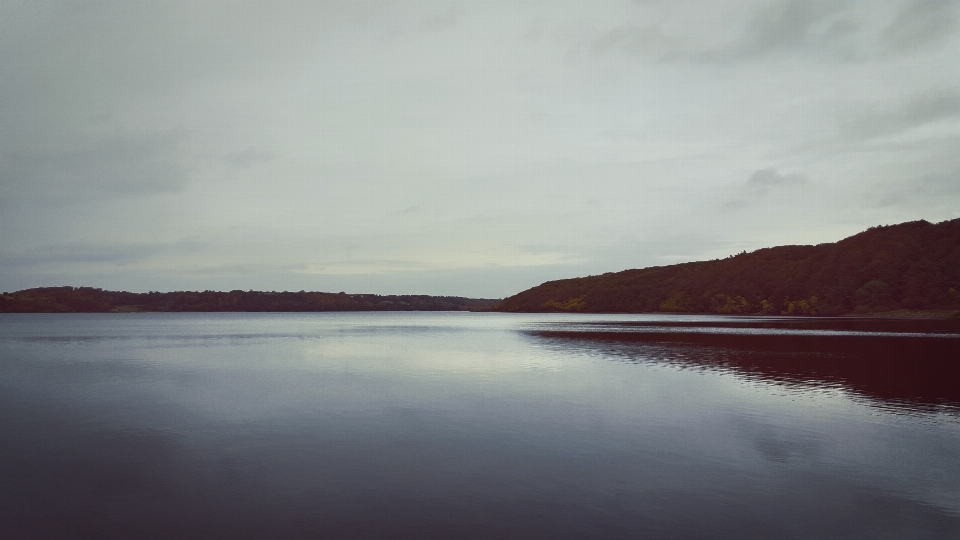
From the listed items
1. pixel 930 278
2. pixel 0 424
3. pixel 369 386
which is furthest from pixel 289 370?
pixel 930 278

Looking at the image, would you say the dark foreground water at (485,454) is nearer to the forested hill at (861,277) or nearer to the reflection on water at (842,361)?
the reflection on water at (842,361)

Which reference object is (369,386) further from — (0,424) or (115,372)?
(115,372)

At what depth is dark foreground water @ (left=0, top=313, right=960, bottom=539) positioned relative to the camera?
469 inches

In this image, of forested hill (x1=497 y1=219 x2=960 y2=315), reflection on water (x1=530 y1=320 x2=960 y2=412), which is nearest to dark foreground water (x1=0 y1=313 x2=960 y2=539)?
reflection on water (x1=530 y1=320 x2=960 y2=412)

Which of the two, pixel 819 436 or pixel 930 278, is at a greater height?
pixel 930 278

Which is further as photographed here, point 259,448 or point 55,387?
point 55,387

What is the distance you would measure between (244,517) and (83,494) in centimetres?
489

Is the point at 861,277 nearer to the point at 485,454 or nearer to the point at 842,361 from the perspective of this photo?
the point at 842,361

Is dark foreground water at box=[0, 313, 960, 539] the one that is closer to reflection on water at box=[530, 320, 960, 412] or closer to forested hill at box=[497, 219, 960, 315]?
reflection on water at box=[530, 320, 960, 412]

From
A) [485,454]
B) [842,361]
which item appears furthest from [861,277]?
[485,454]

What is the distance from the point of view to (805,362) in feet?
138

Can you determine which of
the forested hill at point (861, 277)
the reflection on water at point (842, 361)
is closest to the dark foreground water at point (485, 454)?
the reflection on water at point (842, 361)

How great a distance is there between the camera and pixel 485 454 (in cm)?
1727

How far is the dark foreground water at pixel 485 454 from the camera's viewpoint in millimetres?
11906
